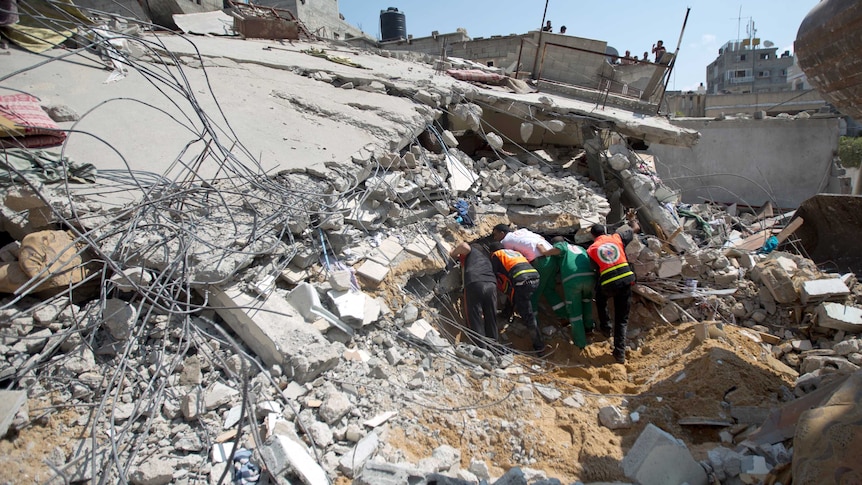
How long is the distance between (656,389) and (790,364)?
61.2 inches

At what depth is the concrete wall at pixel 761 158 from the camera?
1122 cm

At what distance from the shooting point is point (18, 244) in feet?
8.69

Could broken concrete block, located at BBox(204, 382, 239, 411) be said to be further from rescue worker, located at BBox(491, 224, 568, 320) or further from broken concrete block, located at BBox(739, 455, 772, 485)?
rescue worker, located at BBox(491, 224, 568, 320)

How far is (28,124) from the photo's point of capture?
318cm

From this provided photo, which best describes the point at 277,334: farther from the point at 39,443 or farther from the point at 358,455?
the point at 39,443

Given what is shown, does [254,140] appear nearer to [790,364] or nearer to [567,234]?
[567,234]

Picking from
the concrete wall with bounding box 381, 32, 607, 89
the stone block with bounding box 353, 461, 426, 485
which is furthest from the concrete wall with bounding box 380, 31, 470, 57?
the stone block with bounding box 353, 461, 426, 485

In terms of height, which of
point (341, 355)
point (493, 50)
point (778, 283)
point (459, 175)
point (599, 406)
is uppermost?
point (493, 50)

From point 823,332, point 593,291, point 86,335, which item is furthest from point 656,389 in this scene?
point 86,335

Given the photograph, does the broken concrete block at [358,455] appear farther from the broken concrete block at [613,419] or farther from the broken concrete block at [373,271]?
the broken concrete block at [613,419]

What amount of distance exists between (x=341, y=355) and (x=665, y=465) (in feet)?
6.61

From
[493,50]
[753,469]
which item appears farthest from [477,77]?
[493,50]

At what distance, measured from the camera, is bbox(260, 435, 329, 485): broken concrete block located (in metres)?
2.22

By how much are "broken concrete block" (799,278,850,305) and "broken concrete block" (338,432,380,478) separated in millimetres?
4834
